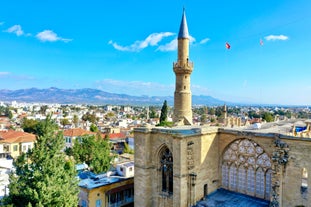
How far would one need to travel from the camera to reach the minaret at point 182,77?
33.7 m

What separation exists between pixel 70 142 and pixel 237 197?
42.1m

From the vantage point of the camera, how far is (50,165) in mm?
14852

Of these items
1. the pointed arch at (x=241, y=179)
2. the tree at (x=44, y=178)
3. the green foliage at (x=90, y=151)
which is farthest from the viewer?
the green foliage at (x=90, y=151)

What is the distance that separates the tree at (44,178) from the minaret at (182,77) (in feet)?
64.9

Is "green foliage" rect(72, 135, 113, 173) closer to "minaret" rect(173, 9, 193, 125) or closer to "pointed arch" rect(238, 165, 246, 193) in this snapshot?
"minaret" rect(173, 9, 193, 125)

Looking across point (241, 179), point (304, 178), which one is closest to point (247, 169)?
point (241, 179)

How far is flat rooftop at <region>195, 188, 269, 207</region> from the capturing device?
18016 mm

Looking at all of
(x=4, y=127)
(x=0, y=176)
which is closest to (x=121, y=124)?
(x=4, y=127)

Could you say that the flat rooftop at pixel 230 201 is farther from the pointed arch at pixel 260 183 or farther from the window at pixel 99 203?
the window at pixel 99 203

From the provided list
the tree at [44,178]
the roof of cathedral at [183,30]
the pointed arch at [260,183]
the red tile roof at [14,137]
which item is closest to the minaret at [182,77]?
the roof of cathedral at [183,30]

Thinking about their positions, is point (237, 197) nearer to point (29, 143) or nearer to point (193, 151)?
point (193, 151)

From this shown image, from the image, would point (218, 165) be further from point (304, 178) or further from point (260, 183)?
point (304, 178)

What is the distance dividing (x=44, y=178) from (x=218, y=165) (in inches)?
522

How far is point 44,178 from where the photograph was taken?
47.8 ft
